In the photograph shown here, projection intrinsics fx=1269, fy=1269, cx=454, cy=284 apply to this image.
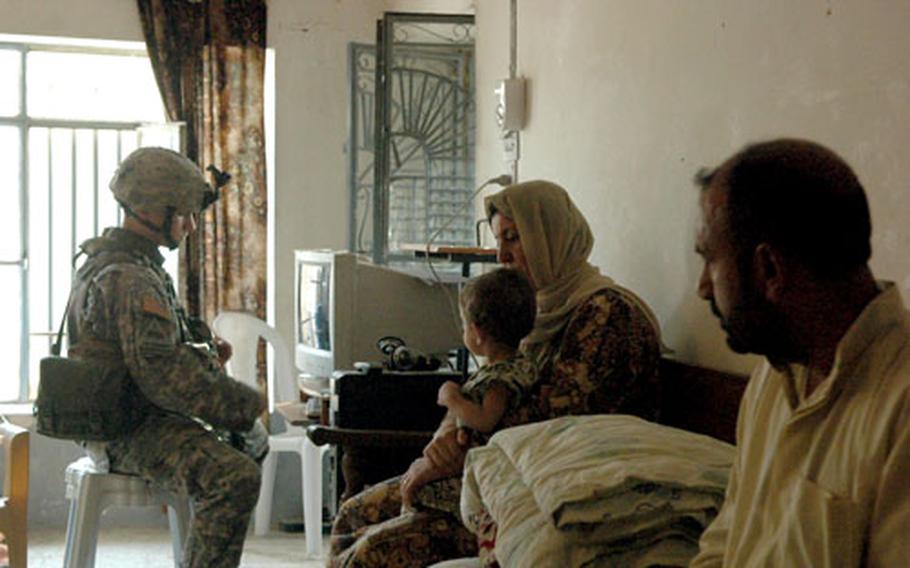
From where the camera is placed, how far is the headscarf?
9.37 feet

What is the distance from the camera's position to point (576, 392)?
2613mm

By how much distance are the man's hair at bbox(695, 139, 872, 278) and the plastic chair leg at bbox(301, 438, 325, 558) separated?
4011 mm

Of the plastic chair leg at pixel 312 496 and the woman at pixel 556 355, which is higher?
the woman at pixel 556 355

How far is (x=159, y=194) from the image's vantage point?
3.92 meters

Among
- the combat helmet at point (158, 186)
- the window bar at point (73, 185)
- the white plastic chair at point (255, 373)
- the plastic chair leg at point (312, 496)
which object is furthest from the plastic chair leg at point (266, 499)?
the combat helmet at point (158, 186)

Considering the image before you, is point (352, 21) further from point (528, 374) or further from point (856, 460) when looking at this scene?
point (856, 460)

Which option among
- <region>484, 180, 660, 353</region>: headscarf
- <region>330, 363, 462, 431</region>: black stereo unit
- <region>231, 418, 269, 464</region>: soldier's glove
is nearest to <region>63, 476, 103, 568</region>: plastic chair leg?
<region>231, 418, 269, 464</region>: soldier's glove

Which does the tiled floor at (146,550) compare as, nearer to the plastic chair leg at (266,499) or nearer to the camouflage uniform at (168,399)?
the plastic chair leg at (266,499)

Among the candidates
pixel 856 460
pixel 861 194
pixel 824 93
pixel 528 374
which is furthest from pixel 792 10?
pixel 856 460

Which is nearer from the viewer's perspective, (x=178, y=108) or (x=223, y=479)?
(x=223, y=479)

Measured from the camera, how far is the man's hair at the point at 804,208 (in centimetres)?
129

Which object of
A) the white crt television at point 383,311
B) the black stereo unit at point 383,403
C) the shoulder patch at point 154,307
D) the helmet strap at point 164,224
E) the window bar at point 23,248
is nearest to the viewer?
the black stereo unit at point 383,403

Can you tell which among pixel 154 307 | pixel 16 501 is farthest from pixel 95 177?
pixel 154 307

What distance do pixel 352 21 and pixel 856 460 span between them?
4923 millimetres
